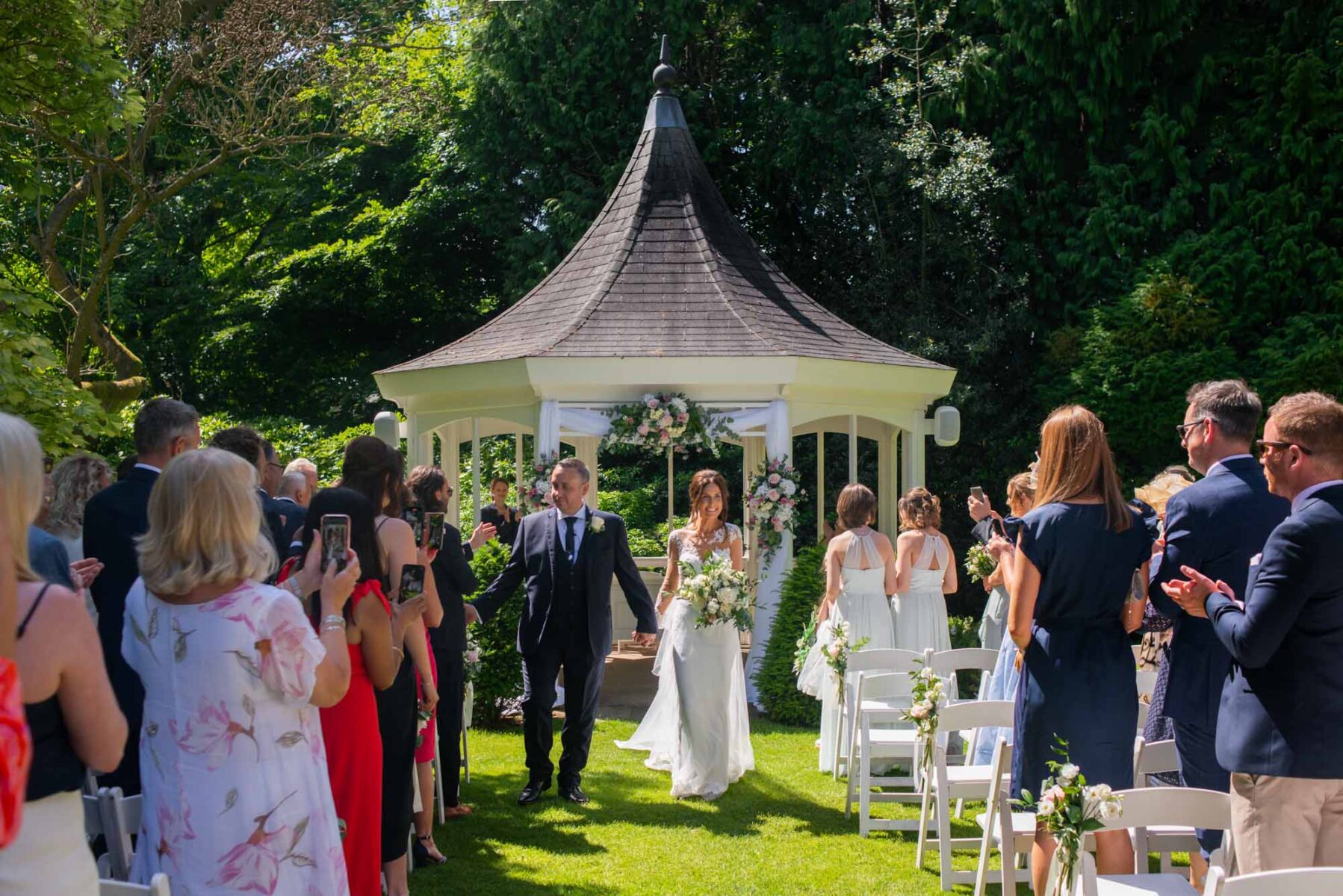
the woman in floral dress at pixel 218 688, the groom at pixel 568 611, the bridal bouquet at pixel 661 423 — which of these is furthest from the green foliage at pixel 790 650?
the woman in floral dress at pixel 218 688

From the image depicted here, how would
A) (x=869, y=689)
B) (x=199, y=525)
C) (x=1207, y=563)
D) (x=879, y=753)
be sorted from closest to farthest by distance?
(x=199, y=525)
(x=1207, y=563)
(x=869, y=689)
(x=879, y=753)

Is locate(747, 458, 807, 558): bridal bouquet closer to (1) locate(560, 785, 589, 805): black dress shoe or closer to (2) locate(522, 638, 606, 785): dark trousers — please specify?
(2) locate(522, 638, 606, 785): dark trousers

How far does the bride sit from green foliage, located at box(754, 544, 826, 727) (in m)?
2.53

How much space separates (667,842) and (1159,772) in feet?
9.64

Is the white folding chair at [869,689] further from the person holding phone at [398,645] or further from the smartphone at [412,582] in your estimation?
the smartphone at [412,582]

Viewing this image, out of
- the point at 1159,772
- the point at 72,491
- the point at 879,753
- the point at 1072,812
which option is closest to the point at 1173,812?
the point at 1072,812

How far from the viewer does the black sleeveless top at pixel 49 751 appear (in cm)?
279

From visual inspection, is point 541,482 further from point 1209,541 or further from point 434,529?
point 1209,541

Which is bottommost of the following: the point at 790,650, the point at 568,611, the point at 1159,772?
the point at 790,650

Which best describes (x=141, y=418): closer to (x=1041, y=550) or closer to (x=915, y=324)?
(x=1041, y=550)

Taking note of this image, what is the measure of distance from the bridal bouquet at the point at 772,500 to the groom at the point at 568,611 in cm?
413

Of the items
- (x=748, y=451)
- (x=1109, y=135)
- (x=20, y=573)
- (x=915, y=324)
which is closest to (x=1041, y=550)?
(x=20, y=573)

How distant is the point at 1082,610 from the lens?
473 cm

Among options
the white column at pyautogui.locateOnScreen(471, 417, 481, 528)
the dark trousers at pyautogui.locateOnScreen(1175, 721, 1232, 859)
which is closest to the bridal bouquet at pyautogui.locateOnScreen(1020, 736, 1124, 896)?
the dark trousers at pyautogui.locateOnScreen(1175, 721, 1232, 859)
